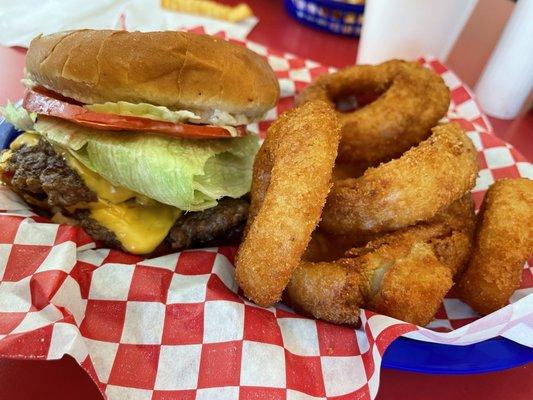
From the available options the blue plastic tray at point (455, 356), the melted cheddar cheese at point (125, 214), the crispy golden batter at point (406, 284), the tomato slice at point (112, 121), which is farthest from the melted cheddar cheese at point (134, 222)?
the blue plastic tray at point (455, 356)

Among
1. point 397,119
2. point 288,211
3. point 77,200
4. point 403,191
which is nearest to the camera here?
point 288,211

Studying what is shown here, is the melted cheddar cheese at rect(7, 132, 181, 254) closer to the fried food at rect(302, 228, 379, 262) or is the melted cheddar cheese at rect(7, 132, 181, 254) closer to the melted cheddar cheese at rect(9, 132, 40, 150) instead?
the melted cheddar cheese at rect(9, 132, 40, 150)

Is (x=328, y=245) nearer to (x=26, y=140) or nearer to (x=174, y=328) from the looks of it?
(x=174, y=328)

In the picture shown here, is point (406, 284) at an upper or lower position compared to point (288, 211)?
lower

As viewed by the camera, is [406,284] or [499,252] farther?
[499,252]

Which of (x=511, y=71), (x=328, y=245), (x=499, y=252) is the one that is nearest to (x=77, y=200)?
(x=328, y=245)

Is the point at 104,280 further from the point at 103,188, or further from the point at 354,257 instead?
the point at 354,257

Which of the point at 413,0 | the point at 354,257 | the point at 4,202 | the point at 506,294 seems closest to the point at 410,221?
the point at 354,257

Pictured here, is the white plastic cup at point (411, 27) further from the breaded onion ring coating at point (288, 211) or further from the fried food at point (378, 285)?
the fried food at point (378, 285)
